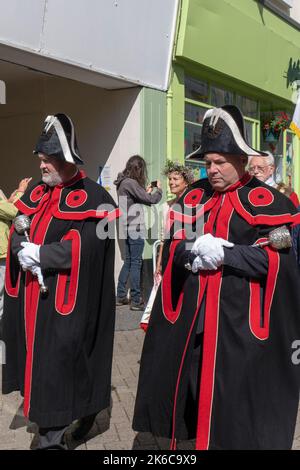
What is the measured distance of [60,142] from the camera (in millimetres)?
3836

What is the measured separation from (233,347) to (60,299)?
115cm

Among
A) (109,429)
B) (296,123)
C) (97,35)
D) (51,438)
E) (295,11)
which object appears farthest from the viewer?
(295,11)

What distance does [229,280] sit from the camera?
3242 mm

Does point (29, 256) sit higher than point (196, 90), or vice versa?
point (196, 90)

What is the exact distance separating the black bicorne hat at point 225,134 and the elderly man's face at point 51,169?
1.00 meters

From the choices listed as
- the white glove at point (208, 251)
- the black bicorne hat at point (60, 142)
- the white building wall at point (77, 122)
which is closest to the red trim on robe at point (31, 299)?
the black bicorne hat at point (60, 142)

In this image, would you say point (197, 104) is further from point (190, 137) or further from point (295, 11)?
point (295, 11)

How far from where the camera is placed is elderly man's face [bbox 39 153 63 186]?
3.89 meters

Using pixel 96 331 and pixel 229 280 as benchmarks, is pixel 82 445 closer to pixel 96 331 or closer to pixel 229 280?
pixel 96 331

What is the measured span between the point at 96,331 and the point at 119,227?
15.9ft

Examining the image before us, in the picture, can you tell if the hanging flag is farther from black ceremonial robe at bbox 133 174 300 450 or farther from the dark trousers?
the dark trousers

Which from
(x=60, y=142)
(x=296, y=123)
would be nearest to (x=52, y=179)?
(x=60, y=142)

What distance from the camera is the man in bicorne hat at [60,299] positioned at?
12.1 ft
